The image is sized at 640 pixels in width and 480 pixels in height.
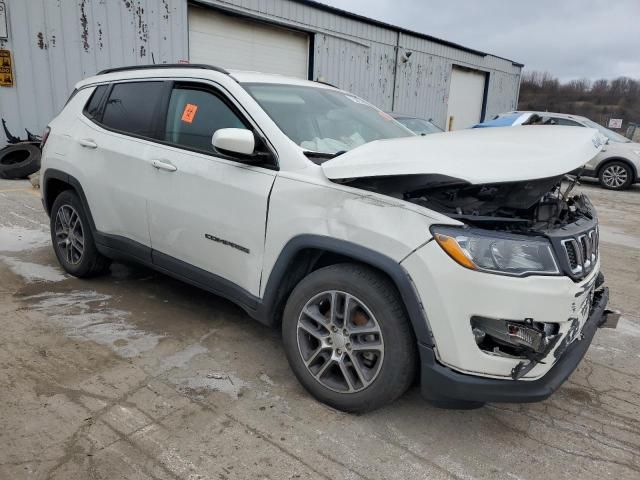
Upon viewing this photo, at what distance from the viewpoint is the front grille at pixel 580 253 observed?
7.54 ft

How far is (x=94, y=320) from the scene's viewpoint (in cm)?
366

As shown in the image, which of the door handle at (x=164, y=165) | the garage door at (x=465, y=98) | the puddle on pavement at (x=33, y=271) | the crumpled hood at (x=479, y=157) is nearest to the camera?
the crumpled hood at (x=479, y=157)

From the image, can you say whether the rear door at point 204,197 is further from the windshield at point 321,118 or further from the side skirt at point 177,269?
the windshield at point 321,118

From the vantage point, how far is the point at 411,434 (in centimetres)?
258

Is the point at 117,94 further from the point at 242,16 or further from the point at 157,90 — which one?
the point at 242,16

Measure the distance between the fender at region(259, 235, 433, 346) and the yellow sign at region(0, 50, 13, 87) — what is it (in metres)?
8.71

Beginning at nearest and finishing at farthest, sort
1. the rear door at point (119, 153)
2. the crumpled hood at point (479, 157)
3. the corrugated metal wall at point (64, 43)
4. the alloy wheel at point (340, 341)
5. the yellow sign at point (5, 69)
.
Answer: the crumpled hood at point (479, 157) < the alloy wheel at point (340, 341) < the rear door at point (119, 153) < the yellow sign at point (5, 69) < the corrugated metal wall at point (64, 43)

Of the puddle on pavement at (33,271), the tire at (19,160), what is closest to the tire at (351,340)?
the puddle on pavement at (33,271)

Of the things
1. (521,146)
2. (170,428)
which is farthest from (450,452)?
(521,146)

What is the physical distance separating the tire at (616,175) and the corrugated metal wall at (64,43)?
36.0 feet

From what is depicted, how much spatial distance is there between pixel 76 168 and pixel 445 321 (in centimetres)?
328

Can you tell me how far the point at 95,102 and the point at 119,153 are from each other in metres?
0.79

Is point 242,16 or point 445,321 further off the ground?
point 242,16

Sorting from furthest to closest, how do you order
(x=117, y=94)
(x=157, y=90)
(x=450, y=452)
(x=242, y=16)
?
(x=242, y=16) < (x=117, y=94) < (x=157, y=90) < (x=450, y=452)
